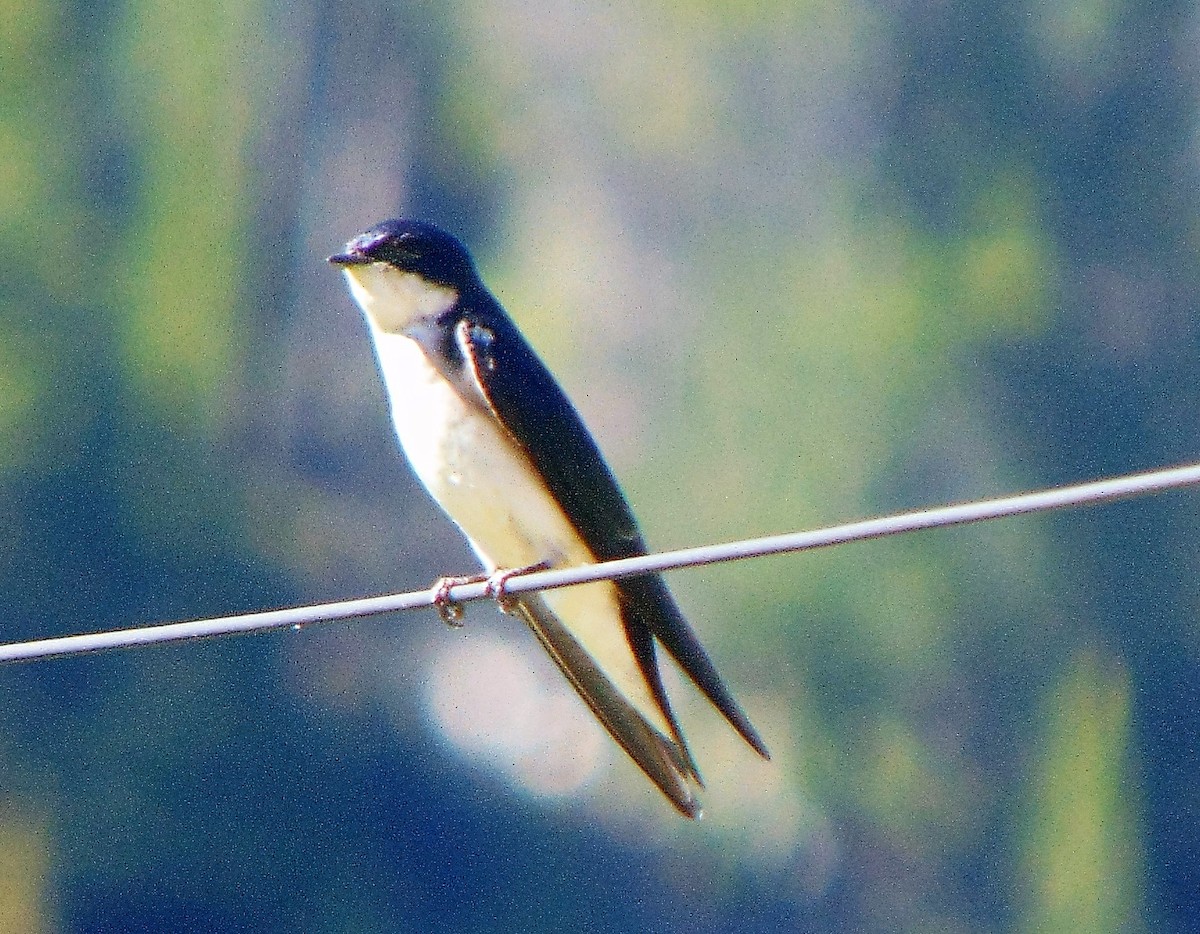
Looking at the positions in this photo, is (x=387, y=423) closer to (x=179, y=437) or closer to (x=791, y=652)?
(x=179, y=437)

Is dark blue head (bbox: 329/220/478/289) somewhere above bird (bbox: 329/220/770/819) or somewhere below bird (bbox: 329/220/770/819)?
above

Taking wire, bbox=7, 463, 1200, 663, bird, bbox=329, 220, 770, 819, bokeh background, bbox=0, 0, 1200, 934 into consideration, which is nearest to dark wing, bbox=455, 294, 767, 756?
bird, bbox=329, 220, 770, 819

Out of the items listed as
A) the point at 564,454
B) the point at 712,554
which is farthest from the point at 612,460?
the point at 712,554

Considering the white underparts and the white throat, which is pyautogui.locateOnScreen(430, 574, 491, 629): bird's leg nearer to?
the white underparts

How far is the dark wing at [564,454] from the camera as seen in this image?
265cm

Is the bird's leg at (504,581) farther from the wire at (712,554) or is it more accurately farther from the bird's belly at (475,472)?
the wire at (712,554)

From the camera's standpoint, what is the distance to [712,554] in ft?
5.02

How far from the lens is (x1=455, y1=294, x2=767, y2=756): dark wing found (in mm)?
2648

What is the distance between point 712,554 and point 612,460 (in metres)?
8.63

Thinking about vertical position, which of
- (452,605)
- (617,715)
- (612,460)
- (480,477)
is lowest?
(612,460)

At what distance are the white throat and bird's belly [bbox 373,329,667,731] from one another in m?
0.04

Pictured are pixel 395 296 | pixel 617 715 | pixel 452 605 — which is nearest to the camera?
pixel 452 605

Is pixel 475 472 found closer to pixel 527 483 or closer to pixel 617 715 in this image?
pixel 527 483

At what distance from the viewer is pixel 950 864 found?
10602mm
